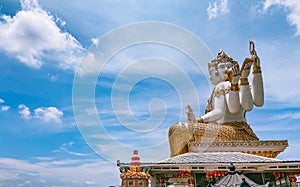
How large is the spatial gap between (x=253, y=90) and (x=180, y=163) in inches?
264

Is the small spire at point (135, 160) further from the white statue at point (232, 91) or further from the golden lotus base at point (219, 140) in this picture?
the white statue at point (232, 91)

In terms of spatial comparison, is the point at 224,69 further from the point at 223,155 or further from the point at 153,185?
the point at 153,185

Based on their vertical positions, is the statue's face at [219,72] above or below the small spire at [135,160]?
above

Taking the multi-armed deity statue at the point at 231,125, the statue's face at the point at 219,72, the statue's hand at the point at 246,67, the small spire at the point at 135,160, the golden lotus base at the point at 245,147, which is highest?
the statue's face at the point at 219,72

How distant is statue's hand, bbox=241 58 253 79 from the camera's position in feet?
43.9

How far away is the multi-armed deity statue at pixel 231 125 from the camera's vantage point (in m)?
13.8

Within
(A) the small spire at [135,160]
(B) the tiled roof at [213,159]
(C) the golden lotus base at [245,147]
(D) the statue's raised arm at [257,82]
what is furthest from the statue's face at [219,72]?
(A) the small spire at [135,160]

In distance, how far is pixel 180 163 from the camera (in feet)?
34.2

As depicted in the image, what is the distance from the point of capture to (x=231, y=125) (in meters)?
15.9

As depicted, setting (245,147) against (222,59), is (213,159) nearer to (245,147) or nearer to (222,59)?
(245,147)

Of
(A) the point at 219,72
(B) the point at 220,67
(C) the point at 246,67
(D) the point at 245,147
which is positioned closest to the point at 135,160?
(D) the point at 245,147

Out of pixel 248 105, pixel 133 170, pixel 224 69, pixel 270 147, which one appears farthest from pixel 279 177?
pixel 224 69

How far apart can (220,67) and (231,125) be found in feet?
14.1

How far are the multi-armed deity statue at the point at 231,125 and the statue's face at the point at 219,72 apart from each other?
2.87ft
